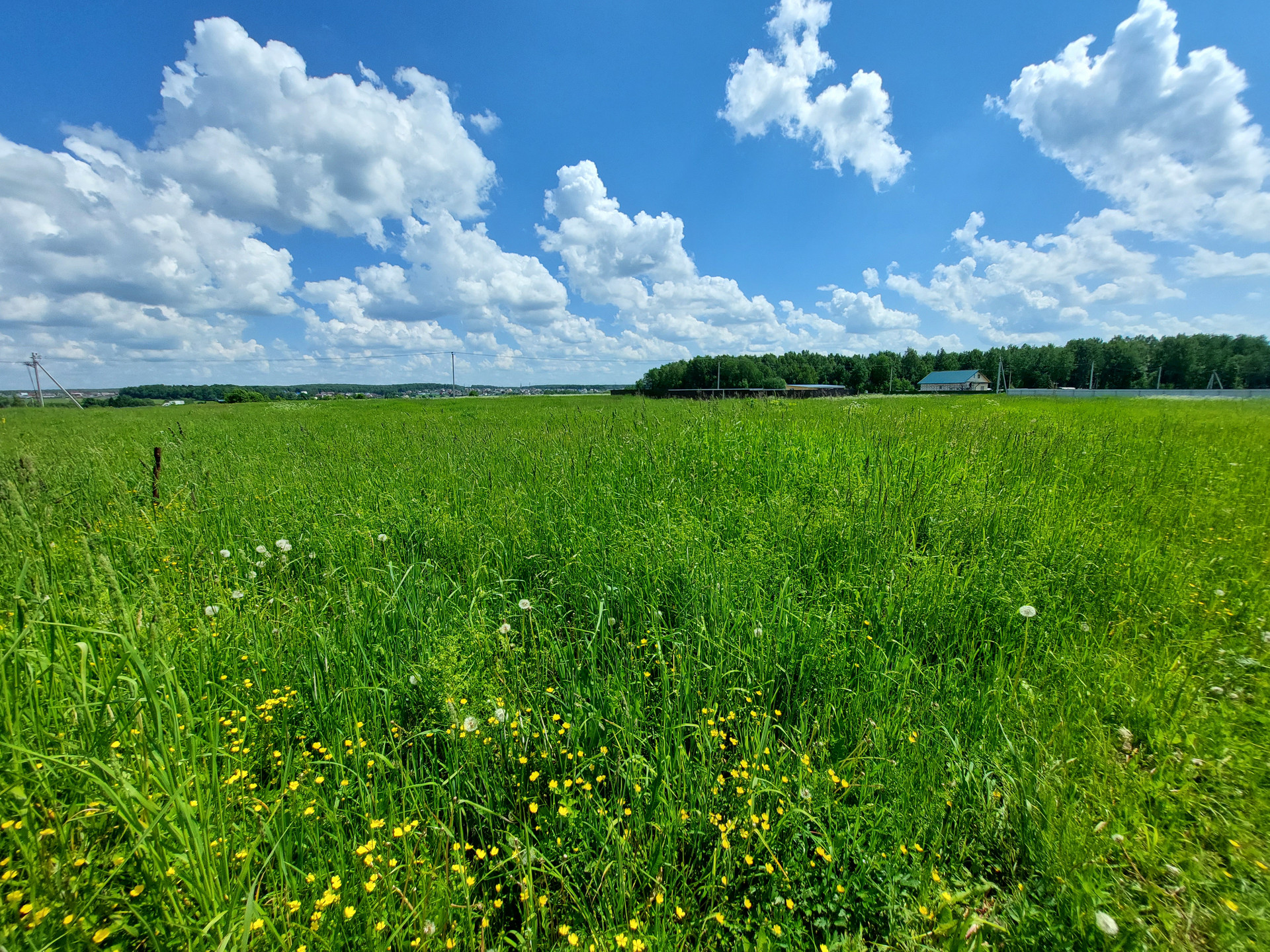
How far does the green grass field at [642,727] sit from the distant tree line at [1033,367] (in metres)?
59.3

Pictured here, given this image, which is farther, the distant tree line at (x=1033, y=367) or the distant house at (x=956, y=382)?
the distant house at (x=956, y=382)

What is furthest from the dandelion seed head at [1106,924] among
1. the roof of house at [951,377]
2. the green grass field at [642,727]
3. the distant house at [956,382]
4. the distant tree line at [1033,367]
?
the roof of house at [951,377]

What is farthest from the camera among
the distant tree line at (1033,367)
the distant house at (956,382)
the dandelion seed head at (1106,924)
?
the distant house at (956,382)

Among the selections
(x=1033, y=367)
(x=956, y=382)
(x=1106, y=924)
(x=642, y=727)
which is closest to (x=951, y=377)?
(x=956, y=382)

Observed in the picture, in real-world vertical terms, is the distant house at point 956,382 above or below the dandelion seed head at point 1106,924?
above

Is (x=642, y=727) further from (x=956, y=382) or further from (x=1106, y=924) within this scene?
(x=956, y=382)

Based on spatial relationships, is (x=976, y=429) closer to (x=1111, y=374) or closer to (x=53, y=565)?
(x=53, y=565)

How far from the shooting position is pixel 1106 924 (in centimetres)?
149

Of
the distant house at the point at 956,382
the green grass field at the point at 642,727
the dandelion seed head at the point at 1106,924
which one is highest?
the distant house at the point at 956,382

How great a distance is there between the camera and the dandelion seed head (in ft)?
4.84

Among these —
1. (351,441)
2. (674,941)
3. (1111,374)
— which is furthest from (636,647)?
(1111,374)

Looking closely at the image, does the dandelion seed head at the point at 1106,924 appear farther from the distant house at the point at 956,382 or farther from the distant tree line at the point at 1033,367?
the distant house at the point at 956,382

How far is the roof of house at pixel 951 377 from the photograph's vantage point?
93.8 metres

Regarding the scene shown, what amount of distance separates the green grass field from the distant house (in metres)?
107
